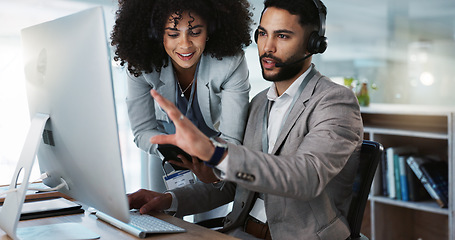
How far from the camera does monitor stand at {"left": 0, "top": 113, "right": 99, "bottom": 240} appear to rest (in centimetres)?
115

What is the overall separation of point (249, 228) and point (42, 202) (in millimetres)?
675

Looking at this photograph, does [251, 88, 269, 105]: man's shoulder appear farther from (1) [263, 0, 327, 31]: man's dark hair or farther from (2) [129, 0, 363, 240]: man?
(1) [263, 0, 327, 31]: man's dark hair

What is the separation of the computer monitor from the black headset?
33.5 inches

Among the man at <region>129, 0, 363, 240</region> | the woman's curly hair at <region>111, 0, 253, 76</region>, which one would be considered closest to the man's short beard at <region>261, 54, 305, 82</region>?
the man at <region>129, 0, 363, 240</region>

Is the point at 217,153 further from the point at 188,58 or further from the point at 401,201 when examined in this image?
the point at 401,201

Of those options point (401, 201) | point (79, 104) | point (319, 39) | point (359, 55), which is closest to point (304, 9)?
point (319, 39)

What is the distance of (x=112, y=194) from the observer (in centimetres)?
104

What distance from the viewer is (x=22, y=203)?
3.79 ft

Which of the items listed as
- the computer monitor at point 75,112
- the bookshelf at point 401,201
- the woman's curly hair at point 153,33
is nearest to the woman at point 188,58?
the woman's curly hair at point 153,33

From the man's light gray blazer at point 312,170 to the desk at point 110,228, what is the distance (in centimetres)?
18

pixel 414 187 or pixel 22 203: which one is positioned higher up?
pixel 22 203

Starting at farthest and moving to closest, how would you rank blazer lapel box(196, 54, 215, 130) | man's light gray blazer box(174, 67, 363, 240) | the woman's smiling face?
blazer lapel box(196, 54, 215, 130) < the woman's smiling face < man's light gray blazer box(174, 67, 363, 240)

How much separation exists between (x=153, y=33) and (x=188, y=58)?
0.18 metres

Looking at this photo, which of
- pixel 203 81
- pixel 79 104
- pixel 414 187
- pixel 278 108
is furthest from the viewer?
pixel 414 187
